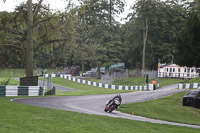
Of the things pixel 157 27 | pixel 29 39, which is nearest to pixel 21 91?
pixel 29 39

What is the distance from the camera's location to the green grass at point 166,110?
16803 millimetres

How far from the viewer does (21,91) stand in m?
22.0

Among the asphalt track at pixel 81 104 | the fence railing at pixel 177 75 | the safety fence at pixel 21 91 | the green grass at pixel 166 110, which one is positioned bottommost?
the green grass at pixel 166 110

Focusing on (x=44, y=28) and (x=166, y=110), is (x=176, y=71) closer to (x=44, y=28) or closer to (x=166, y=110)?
(x=44, y=28)

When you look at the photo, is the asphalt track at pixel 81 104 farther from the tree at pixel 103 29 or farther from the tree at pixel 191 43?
the tree at pixel 103 29

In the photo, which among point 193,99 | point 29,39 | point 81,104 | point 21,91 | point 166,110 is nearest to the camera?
point 166,110

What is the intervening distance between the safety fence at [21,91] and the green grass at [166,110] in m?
7.34

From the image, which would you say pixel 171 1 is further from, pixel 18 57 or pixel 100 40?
pixel 18 57

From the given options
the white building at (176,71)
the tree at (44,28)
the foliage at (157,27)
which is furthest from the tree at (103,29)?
the tree at (44,28)

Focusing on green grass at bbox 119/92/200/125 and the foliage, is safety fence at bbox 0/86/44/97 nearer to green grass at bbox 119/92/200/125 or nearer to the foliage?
green grass at bbox 119/92/200/125

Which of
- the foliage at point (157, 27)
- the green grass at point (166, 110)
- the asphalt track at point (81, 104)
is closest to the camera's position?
the asphalt track at point (81, 104)

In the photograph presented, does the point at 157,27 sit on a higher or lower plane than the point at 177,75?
higher

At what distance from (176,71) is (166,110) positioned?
34186 millimetres

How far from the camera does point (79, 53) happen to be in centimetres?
2509
